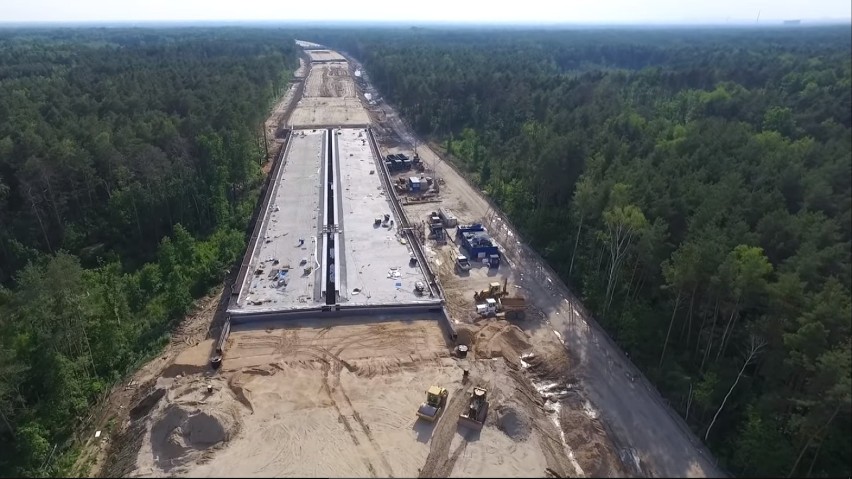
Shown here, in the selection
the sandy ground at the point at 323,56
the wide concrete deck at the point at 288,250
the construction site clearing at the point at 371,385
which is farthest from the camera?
the sandy ground at the point at 323,56

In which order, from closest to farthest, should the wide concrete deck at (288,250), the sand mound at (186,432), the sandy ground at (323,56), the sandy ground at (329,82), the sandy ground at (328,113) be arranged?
the sand mound at (186,432), the wide concrete deck at (288,250), the sandy ground at (328,113), the sandy ground at (329,82), the sandy ground at (323,56)

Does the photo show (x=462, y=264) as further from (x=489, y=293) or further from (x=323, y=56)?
(x=323, y=56)

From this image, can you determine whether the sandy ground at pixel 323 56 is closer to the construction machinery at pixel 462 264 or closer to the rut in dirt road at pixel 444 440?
the construction machinery at pixel 462 264

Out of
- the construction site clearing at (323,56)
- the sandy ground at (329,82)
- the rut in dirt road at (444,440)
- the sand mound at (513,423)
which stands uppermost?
the construction site clearing at (323,56)

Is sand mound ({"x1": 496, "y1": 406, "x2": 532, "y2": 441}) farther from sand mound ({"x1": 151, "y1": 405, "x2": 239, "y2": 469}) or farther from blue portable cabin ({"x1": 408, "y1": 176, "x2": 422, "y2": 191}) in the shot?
blue portable cabin ({"x1": 408, "y1": 176, "x2": 422, "y2": 191})

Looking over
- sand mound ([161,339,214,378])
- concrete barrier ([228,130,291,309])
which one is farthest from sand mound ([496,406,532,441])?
concrete barrier ([228,130,291,309])

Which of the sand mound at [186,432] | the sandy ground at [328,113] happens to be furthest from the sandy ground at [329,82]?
the sand mound at [186,432]

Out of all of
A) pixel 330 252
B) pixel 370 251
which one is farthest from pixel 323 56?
pixel 370 251
